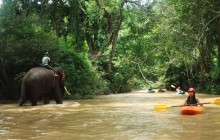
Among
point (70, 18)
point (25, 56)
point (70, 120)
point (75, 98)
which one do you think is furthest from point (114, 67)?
point (70, 120)

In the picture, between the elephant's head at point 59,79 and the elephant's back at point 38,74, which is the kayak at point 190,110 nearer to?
the elephant's back at point 38,74

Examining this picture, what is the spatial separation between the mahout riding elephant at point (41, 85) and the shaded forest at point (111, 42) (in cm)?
247

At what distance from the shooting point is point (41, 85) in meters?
16.1

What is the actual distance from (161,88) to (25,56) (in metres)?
21.6

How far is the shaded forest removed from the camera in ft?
63.2

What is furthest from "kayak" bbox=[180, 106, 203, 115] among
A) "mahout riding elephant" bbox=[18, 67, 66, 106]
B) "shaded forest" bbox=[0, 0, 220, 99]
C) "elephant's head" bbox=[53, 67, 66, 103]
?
"shaded forest" bbox=[0, 0, 220, 99]

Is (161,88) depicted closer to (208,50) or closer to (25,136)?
(208,50)

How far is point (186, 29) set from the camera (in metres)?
24.9

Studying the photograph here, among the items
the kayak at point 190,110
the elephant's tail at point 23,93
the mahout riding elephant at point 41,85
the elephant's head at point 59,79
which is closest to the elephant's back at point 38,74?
the mahout riding elephant at point 41,85

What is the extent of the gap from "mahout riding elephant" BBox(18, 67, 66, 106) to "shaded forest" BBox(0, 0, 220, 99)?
8.11 ft

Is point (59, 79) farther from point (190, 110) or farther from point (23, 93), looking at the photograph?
point (190, 110)

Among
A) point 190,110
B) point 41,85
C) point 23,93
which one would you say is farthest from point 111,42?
point 190,110

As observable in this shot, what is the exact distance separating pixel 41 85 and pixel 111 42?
16960 mm

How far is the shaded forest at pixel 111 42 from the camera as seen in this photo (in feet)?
63.2
